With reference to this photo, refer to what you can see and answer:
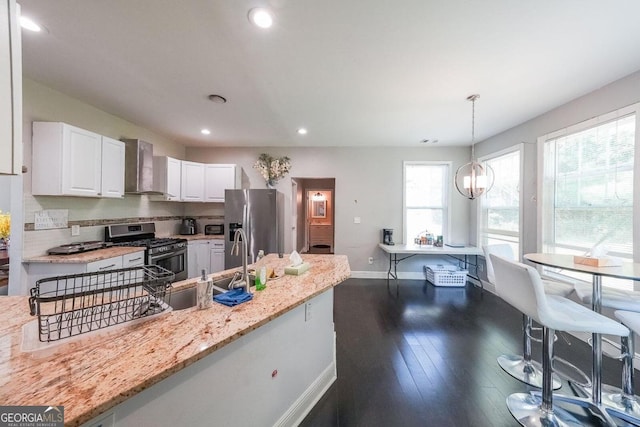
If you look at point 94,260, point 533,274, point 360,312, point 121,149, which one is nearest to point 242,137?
point 121,149

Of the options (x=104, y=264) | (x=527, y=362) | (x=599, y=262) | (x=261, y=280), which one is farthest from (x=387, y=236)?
(x=104, y=264)

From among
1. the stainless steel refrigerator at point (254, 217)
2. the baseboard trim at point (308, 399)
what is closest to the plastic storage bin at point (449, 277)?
the stainless steel refrigerator at point (254, 217)

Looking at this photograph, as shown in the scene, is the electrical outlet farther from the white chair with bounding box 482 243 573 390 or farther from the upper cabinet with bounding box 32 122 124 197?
the upper cabinet with bounding box 32 122 124 197

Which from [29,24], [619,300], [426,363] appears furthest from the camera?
[426,363]

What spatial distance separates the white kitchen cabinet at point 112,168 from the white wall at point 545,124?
5.49 meters

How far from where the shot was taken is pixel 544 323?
1425 mm

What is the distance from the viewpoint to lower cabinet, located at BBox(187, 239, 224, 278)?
4.12m

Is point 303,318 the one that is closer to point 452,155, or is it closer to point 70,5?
point 70,5

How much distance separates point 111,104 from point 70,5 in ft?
5.65

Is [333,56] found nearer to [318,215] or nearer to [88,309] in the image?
[88,309]

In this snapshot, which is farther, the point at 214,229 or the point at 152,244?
the point at 214,229

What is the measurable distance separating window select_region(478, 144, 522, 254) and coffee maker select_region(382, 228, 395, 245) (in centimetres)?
153

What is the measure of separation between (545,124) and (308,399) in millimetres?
4096

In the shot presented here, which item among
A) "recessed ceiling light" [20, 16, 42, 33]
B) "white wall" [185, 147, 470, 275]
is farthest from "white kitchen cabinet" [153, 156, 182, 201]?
"recessed ceiling light" [20, 16, 42, 33]
